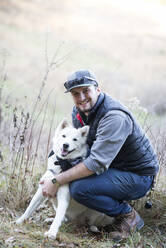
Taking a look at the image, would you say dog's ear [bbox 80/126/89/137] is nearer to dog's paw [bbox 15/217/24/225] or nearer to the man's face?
the man's face

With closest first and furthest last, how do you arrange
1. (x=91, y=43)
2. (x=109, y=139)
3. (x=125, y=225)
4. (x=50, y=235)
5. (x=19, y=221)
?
(x=109, y=139) < (x=50, y=235) < (x=19, y=221) < (x=125, y=225) < (x=91, y=43)

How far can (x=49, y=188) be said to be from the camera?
3600 mm

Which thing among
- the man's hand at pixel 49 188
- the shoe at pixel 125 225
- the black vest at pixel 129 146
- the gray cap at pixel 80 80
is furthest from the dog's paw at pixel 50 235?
the gray cap at pixel 80 80

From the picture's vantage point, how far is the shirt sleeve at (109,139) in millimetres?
3312

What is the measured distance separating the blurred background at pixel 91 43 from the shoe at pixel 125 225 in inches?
254

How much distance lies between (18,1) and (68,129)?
69.2ft

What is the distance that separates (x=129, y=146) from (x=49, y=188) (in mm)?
952

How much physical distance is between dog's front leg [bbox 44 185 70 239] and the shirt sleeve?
435 millimetres

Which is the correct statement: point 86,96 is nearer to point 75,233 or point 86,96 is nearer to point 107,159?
point 107,159

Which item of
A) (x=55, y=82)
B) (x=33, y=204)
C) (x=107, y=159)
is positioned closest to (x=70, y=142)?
(x=107, y=159)

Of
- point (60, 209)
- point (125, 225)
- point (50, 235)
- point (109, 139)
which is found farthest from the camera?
point (125, 225)

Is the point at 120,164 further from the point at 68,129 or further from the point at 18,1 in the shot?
the point at 18,1

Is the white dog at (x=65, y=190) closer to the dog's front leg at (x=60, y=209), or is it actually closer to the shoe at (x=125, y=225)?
the dog's front leg at (x=60, y=209)

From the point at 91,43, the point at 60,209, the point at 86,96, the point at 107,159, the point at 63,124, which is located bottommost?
the point at 60,209
